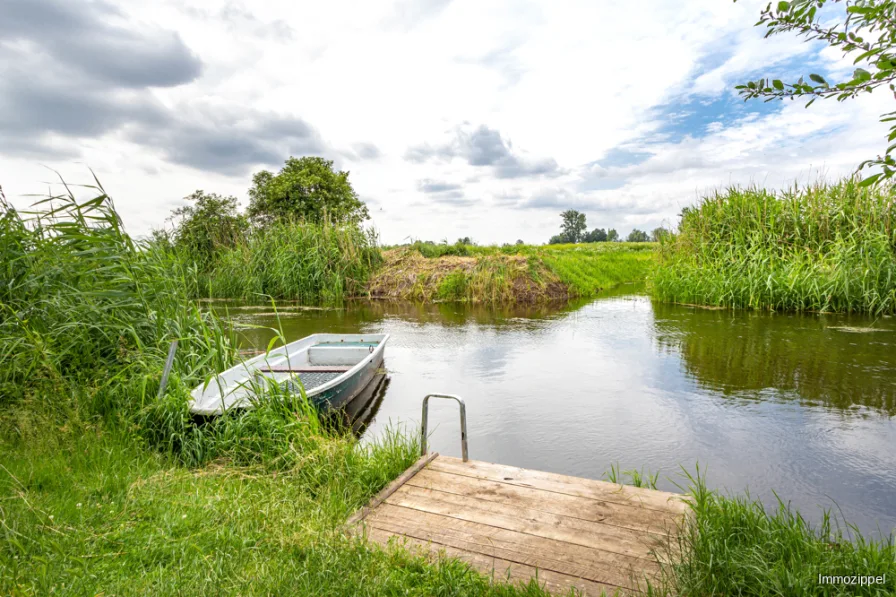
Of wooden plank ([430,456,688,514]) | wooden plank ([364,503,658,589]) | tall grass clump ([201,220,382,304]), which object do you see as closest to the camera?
wooden plank ([364,503,658,589])

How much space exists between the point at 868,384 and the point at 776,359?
149cm

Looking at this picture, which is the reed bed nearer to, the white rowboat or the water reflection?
the white rowboat

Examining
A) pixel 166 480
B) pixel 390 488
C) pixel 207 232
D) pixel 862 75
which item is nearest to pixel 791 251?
pixel 390 488

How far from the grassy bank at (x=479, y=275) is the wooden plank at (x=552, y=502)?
569 inches

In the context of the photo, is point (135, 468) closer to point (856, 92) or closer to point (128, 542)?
point (128, 542)

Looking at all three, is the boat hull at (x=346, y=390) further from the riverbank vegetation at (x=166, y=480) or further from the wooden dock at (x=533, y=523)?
the wooden dock at (x=533, y=523)

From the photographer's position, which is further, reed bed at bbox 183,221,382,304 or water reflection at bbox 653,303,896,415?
reed bed at bbox 183,221,382,304

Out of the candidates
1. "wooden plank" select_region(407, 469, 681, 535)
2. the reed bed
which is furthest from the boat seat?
the reed bed

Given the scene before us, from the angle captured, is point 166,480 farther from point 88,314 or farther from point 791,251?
point 791,251

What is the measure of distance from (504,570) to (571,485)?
117 cm

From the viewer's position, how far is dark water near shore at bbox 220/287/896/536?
4883 mm

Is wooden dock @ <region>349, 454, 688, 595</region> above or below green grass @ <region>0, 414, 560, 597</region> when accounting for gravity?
below

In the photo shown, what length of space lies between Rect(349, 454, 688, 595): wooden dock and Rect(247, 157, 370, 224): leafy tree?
32721 millimetres

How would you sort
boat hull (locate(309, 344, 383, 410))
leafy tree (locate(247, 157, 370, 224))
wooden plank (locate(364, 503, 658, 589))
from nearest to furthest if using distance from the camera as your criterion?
wooden plank (locate(364, 503, 658, 589))
boat hull (locate(309, 344, 383, 410))
leafy tree (locate(247, 157, 370, 224))
